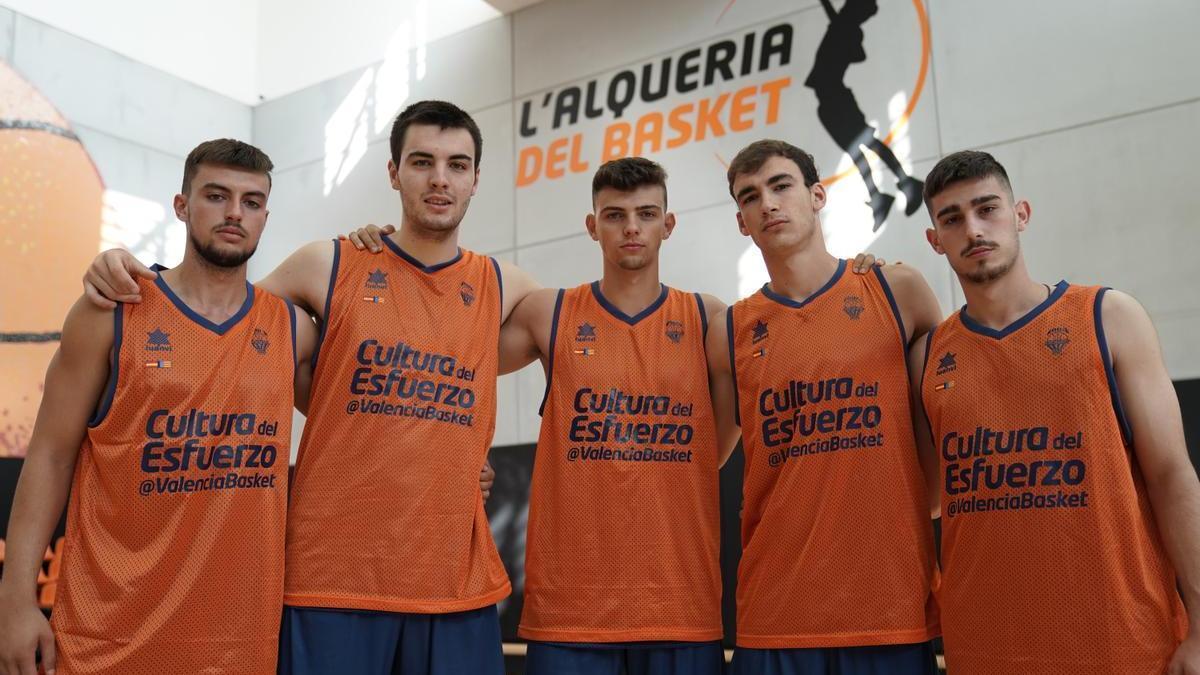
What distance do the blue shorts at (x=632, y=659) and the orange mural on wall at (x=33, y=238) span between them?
17.3 feet

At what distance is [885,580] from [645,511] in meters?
0.69

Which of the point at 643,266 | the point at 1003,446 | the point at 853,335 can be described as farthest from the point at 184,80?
the point at 1003,446

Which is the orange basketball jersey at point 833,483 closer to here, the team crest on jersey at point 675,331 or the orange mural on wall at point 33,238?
the team crest on jersey at point 675,331

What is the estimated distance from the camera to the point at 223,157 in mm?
2635

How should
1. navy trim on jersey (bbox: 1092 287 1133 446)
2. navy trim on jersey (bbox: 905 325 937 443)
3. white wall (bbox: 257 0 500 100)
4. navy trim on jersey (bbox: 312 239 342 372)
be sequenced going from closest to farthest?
navy trim on jersey (bbox: 1092 287 1133 446), navy trim on jersey (bbox: 905 325 937 443), navy trim on jersey (bbox: 312 239 342 372), white wall (bbox: 257 0 500 100)

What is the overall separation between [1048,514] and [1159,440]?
1.01 feet

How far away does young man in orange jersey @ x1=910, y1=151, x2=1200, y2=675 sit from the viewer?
2.26 m

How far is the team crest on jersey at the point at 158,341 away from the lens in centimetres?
249

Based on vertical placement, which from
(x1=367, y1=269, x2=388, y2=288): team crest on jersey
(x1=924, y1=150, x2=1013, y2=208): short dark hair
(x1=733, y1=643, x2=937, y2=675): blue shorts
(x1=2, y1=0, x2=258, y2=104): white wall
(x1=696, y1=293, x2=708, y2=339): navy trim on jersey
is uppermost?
(x1=2, y1=0, x2=258, y2=104): white wall

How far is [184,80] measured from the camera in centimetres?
811

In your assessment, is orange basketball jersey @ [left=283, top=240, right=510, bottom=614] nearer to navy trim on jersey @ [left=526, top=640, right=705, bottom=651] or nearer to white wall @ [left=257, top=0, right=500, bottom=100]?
navy trim on jersey @ [left=526, top=640, right=705, bottom=651]

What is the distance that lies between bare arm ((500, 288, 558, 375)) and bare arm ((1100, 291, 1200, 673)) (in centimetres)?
163

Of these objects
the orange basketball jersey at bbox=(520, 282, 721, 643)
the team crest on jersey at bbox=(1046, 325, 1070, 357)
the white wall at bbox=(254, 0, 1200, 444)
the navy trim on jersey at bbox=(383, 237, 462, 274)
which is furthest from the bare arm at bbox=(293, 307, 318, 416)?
the white wall at bbox=(254, 0, 1200, 444)

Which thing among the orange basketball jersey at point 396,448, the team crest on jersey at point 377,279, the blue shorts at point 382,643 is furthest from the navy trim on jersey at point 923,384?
the team crest on jersey at point 377,279
